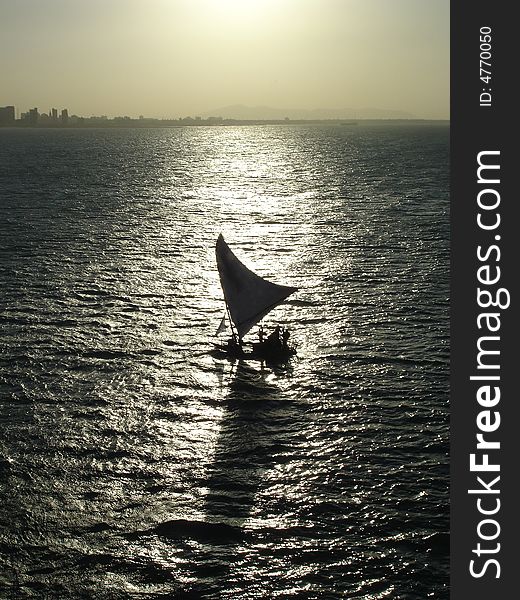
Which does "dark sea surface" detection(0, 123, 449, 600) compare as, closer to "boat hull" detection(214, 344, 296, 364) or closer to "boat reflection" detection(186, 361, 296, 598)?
"boat reflection" detection(186, 361, 296, 598)

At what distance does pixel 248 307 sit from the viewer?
60.2 meters

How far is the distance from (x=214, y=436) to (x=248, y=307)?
54.8ft

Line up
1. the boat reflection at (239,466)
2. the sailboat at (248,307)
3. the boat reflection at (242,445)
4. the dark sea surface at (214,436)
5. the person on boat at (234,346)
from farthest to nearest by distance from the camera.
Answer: the person on boat at (234,346) → the sailboat at (248,307) → the boat reflection at (242,445) → the boat reflection at (239,466) → the dark sea surface at (214,436)

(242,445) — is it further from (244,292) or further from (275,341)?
(244,292)

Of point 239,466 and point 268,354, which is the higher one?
point 268,354

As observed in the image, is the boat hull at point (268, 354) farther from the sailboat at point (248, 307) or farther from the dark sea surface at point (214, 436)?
the dark sea surface at point (214, 436)

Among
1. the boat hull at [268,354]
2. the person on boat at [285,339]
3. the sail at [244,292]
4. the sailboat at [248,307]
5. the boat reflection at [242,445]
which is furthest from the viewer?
the sail at [244,292]

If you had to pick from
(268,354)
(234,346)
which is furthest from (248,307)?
(268,354)

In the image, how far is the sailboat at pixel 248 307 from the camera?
58031mm

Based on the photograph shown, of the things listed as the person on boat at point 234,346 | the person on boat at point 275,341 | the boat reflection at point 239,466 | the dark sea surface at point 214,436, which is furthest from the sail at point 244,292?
the boat reflection at point 239,466

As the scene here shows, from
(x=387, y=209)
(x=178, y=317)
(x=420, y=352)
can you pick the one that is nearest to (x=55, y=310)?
(x=178, y=317)

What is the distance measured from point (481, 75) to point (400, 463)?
23.6 m

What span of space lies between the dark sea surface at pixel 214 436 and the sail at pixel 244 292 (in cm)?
415

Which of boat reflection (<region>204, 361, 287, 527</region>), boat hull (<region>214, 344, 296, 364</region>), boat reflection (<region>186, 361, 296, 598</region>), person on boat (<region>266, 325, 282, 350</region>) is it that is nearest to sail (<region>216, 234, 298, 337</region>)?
boat hull (<region>214, 344, 296, 364</region>)
